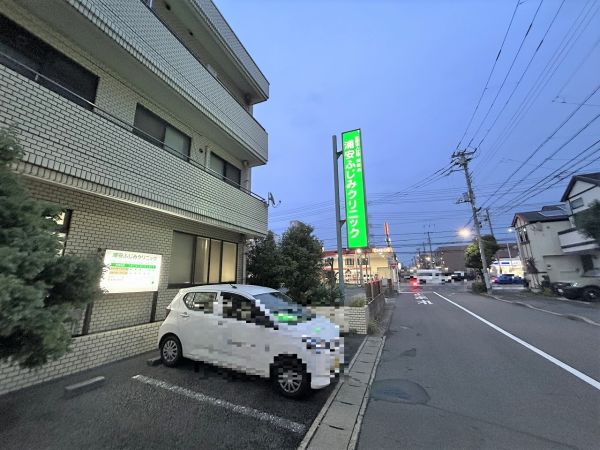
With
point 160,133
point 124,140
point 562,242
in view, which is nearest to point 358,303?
point 160,133

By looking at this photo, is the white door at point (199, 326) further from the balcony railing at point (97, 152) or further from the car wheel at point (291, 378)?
the balcony railing at point (97, 152)

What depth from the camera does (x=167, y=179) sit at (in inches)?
277

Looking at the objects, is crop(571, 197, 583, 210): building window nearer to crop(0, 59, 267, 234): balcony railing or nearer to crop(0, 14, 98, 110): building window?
crop(0, 59, 267, 234): balcony railing

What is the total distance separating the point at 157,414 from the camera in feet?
13.2

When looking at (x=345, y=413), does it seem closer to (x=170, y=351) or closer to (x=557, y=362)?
(x=170, y=351)

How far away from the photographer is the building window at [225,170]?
33.4 feet

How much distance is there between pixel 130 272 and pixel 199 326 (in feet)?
7.70

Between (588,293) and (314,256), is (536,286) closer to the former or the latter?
(588,293)

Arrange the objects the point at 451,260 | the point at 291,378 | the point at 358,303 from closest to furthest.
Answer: the point at 291,378 → the point at 358,303 → the point at 451,260

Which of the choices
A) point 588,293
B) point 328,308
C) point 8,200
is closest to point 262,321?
point 8,200

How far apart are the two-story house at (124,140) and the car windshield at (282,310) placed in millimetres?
3296

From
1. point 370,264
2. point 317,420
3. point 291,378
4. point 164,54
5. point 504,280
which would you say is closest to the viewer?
point 317,420

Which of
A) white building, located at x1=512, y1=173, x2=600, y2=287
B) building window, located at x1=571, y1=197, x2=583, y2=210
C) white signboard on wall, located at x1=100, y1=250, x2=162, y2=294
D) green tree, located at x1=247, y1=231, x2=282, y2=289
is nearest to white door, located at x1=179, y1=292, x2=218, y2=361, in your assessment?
white signboard on wall, located at x1=100, y1=250, x2=162, y2=294

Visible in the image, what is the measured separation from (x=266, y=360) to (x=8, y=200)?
4.03 m
